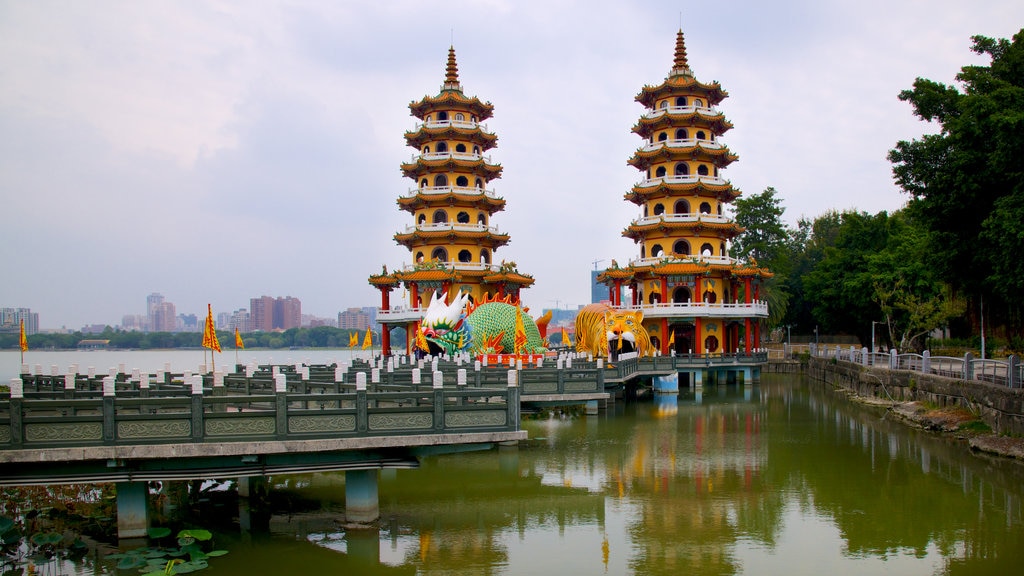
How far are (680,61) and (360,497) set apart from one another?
43178 mm

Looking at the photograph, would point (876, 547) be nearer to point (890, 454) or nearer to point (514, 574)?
point (514, 574)

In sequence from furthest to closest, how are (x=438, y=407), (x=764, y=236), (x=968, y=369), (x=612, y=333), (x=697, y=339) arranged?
(x=764, y=236) → (x=697, y=339) → (x=612, y=333) → (x=968, y=369) → (x=438, y=407)

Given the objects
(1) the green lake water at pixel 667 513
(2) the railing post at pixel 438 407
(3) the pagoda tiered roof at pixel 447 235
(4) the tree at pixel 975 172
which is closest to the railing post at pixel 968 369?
(4) the tree at pixel 975 172

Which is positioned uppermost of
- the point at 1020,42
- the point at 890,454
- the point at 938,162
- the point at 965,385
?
the point at 1020,42

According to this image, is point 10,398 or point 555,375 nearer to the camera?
point 10,398

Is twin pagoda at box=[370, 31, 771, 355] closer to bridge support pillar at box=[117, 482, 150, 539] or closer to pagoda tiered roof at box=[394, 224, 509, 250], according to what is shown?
pagoda tiered roof at box=[394, 224, 509, 250]

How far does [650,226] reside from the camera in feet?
156

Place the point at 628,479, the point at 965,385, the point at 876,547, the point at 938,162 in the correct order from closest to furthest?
1. the point at 876,547
2. the point at 628,479
3. the point at 938,162
4. the point at 965,385

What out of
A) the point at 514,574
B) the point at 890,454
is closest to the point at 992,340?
the point at 890,454

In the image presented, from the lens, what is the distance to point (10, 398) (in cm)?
1134

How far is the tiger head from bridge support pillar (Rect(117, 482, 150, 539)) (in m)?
25.4

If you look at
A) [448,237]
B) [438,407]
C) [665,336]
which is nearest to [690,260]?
[665,336]

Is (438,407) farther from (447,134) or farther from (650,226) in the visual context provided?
(447,134)

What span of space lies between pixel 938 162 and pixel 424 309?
31.8 m
